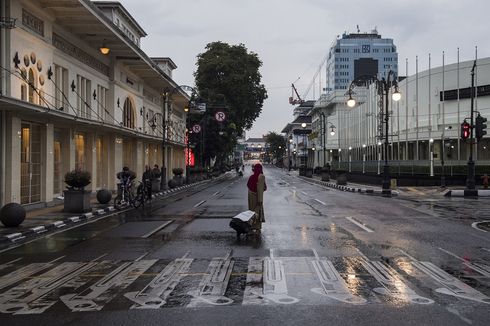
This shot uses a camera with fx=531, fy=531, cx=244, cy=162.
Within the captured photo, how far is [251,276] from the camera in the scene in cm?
867

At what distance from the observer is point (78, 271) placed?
9250 mm

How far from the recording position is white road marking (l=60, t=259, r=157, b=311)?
7023 mm

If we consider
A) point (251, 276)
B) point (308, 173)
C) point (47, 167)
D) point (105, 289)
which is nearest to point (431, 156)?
point (308, 173)

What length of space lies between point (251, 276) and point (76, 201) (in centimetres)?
1228

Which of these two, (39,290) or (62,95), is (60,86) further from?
(39,290)

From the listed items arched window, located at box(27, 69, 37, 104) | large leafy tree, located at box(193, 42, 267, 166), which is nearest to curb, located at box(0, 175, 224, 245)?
arched window, located at box(27, 69, 37, 104)

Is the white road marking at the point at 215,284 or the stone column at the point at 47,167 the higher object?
the stone column at the point at 47,167

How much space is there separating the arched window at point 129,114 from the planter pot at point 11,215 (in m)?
20.2

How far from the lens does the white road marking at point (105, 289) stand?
702 cm

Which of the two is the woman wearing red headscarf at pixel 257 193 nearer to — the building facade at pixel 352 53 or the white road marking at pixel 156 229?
the white road marking at pixel 156 229

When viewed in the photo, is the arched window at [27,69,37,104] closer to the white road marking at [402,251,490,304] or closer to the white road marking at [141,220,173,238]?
the white road marking at [141,220,173,238]

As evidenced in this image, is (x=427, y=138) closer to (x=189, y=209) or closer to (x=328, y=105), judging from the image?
(x=189, y=209)

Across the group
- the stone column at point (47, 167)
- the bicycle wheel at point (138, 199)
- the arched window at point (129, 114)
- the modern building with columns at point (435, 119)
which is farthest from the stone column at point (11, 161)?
the modern building with columns at point (435, 119)

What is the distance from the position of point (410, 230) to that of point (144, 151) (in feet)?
97.8
